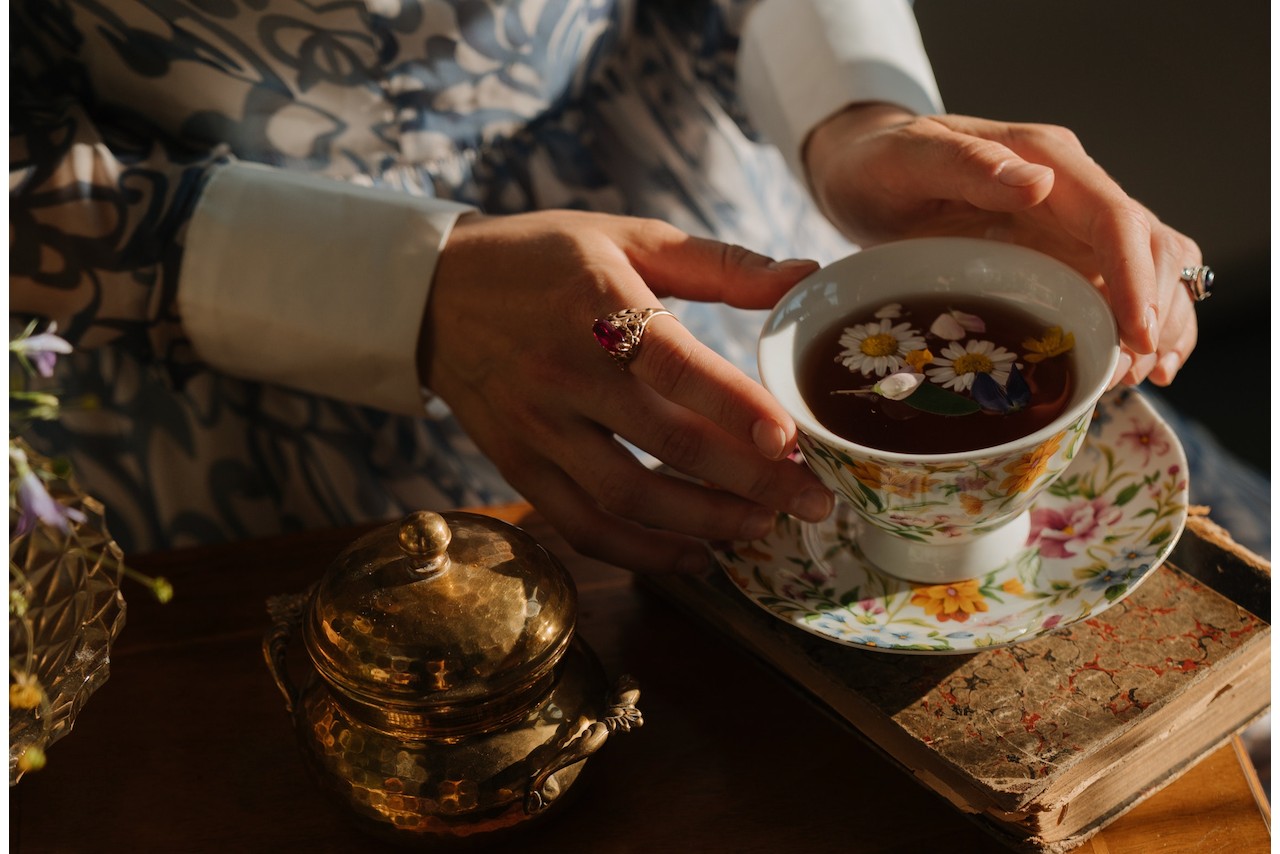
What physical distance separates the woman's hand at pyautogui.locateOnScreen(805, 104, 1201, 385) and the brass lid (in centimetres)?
39

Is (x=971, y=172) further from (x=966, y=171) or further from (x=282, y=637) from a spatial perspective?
(x=282, y=637)

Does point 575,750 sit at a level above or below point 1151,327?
below

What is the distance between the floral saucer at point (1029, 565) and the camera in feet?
2.09

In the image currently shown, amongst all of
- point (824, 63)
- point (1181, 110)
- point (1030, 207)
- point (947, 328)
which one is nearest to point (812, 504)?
point (947, 328)

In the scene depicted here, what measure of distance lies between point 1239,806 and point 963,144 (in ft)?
1.49

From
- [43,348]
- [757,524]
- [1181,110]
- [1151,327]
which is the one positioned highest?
[43,348]

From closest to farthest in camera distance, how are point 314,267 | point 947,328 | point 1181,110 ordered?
1. point 947,328
2. point 314,267
3. point 1181,110

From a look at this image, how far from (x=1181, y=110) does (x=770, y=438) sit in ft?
4.26

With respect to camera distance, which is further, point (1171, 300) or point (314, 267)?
point (314, 267)

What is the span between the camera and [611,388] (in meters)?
0.73

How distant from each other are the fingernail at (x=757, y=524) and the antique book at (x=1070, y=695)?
0.05 meters

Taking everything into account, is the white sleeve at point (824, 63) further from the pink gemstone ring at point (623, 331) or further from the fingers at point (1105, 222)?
the pink gemstone ring at point (623, 331)

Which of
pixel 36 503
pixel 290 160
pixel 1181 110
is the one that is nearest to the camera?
pixel 36 503

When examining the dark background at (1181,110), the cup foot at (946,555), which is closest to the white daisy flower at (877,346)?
the cup foot at (946,555)
